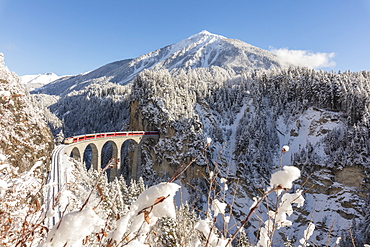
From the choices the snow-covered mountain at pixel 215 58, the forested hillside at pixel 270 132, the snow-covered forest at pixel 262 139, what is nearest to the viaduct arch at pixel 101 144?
the snow-covered forest at pixel 262 139

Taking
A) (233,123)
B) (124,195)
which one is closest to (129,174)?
(124,195)

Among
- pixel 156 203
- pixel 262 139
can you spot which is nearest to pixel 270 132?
pixel 262 139

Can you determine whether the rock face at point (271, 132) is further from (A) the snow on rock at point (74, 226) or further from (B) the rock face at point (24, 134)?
(A) the snow on rock at point (74, 226)

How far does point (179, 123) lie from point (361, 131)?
93.4ft

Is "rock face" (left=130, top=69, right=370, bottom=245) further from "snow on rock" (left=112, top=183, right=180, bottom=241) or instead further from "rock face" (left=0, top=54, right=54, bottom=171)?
"snow on rock" (left=112, top=183, right=180, bottom=241)

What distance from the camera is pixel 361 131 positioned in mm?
29188

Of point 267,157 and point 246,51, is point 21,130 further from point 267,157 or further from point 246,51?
point 246,51

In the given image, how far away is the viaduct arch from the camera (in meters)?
26.7

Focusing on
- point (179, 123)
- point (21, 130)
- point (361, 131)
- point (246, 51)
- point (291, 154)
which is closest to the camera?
point (21, 130)

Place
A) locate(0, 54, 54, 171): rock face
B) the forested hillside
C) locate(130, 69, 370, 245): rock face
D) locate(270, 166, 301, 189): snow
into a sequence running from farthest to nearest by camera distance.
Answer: locate(130, 69, 370, 245): rock face → the forested hillside → locate(0, 54, 54, 171): rock face → locate(270, 166, 301, 189): snow

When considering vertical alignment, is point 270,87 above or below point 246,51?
below

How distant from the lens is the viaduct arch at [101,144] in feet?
87.6

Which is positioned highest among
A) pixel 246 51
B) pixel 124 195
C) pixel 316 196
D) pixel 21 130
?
pixel 246 51

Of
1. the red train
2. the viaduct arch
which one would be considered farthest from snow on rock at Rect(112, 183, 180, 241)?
the red train
